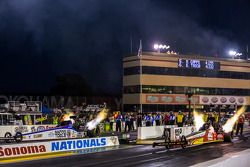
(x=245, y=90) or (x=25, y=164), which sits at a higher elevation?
(x=245, y=90)

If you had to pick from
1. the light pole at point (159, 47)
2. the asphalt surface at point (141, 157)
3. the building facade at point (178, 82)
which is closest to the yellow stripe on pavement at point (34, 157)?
the asphalt surface at point (141, 157)

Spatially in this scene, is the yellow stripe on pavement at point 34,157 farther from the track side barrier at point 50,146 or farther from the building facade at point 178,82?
the building facade at point 178,82

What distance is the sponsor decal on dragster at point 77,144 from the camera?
20633 mm

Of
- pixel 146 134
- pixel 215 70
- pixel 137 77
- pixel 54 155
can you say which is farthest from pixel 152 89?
pixel 54 155

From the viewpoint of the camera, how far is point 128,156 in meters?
19.5

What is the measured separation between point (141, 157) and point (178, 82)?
2104 inches

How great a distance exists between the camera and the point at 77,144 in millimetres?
22156

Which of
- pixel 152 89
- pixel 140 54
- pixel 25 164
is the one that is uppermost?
pixel 140 54

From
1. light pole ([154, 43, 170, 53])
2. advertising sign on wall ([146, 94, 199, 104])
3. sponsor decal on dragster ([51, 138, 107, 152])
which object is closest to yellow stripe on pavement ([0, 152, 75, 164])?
sponsor decal on dragster ([51, 138, 107, 152])

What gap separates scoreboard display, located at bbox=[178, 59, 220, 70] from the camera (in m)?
71.9

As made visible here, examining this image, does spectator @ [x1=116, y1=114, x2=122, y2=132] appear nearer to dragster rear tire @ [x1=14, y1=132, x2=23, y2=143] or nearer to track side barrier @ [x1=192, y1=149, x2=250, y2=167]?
dragster rear tire @ [x1=14, y1=132, x2=23, y2=143]

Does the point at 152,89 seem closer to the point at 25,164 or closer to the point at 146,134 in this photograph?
the point at 146,134

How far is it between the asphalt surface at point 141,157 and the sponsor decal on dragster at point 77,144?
1.34 m

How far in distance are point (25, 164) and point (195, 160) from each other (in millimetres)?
6667
